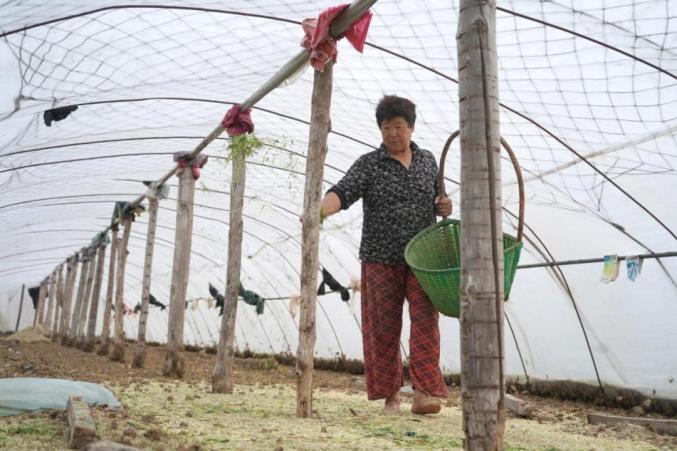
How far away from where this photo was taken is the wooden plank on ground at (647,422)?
4480 mm

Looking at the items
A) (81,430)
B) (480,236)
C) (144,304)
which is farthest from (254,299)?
(480,236)

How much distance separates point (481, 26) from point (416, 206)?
2.04 m

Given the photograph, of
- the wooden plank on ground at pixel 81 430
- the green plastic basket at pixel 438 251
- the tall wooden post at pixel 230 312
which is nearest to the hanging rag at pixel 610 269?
the green plastic basket at pixel 438 251

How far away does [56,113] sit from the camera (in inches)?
267

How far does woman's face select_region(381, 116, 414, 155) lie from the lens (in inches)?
169

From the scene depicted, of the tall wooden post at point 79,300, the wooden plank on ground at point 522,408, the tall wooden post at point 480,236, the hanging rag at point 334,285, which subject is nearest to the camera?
the tall wooden post at point 480,236

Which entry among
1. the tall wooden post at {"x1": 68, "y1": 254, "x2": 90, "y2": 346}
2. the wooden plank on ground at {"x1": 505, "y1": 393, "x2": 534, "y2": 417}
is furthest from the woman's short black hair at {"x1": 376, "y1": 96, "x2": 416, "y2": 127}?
the tall wooden post at {"x1": 68, "y1": 254, "x2": 90, "y2": 346}

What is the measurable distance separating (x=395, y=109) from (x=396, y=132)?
0.15m

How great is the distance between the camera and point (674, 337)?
565 centimetres

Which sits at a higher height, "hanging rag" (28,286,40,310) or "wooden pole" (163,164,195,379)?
"hanging rag" (28,286,40,310)

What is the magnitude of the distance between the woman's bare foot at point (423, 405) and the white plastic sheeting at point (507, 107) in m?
1.73

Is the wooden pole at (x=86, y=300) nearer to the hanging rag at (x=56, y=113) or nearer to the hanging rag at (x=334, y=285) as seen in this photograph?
the hanging rag at (x=334, y=285)

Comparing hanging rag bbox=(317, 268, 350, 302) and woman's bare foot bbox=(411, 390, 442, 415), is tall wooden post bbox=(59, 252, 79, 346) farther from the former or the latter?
woman's bare foot bbox=(411, 390, 442, 415)

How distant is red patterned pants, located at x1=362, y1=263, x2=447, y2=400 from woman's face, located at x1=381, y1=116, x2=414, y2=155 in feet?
2.56
